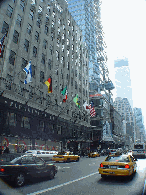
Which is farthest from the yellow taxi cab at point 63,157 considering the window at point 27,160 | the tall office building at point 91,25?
the tall office building at point 91,25

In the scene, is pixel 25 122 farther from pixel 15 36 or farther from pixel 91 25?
pixel 91 25

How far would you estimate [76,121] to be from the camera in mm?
45031

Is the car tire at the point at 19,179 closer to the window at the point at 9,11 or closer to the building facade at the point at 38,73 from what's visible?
the building facade at the point at 38,73

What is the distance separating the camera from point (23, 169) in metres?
8.77

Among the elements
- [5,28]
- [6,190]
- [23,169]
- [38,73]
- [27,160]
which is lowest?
[6,190]

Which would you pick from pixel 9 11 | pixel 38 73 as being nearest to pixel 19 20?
pixel 9 11

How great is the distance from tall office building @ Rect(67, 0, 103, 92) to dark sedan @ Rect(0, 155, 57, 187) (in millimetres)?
81422

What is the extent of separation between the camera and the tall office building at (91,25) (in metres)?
95.9

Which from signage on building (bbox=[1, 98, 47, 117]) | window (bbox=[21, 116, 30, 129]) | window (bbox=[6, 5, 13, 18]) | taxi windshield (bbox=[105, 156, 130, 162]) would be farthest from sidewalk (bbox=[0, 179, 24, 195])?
window (bbox=[6, 5, 13, 18])

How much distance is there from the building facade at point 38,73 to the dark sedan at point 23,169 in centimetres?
1405

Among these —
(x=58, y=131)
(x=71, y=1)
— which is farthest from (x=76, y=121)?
(x=71, y=1)

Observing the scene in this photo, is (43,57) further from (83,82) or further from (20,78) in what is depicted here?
(83,82)

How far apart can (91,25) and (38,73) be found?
88.7m

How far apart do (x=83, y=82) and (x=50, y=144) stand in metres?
24.7
